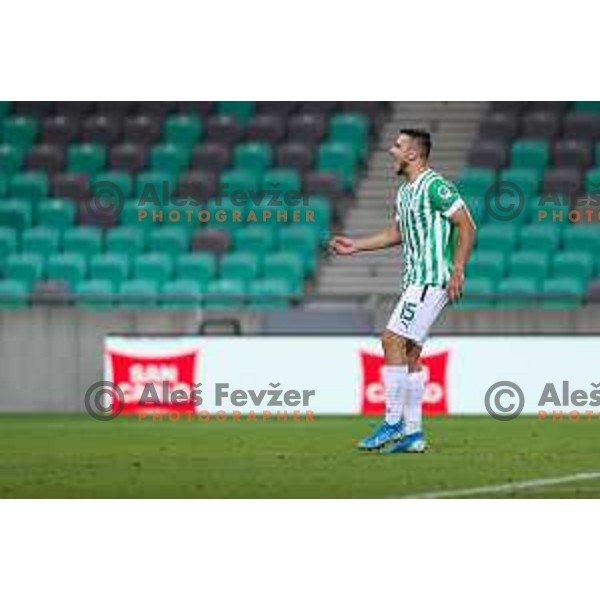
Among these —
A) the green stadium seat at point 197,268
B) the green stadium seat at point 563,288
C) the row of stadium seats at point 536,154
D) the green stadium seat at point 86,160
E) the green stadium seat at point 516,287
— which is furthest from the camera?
the green stadium seat at point 86,160

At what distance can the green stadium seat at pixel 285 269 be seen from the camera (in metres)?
24.1

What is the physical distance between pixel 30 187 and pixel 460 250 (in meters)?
14.9

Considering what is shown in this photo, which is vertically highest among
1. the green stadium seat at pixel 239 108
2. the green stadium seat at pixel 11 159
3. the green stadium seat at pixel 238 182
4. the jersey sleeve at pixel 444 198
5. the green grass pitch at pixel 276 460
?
the green stadium seat at pixel 239 108

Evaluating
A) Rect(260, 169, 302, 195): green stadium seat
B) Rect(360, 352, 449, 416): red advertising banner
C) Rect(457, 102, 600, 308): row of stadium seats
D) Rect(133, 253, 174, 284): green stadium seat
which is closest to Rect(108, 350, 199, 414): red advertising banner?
Rect(360, 352, 449, 416): red advertising banner

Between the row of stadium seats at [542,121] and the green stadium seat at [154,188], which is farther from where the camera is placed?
the row of stadium seats at [542,121]

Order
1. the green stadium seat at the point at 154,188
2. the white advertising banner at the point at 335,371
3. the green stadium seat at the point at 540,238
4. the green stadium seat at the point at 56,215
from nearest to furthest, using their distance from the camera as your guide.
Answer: the white advertising banner at the point at 335,371 < the green stadium seat at the point at 540,238 < the green stadium seat at the point at 56,215 < the green stadium seat at the point at 154,188

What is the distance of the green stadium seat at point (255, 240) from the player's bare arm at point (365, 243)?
37.6 ft

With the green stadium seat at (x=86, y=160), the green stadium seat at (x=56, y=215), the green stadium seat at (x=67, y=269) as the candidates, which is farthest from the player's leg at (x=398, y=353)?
the green stadium seat at (x=86, y=160)

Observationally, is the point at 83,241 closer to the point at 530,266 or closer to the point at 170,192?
the point at 170,192

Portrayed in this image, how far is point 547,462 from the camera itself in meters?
12.8

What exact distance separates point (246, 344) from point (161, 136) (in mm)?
8961

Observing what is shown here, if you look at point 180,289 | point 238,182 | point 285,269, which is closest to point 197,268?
point 180,289

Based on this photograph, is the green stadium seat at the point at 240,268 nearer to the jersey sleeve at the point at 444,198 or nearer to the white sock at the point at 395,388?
the white sock at the point at 395,388

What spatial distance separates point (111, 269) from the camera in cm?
2448
